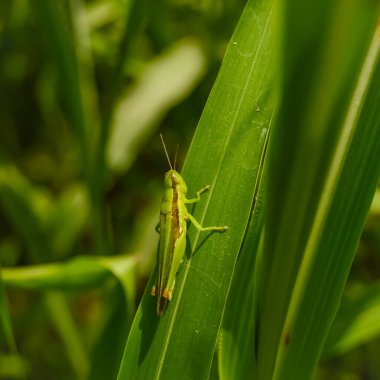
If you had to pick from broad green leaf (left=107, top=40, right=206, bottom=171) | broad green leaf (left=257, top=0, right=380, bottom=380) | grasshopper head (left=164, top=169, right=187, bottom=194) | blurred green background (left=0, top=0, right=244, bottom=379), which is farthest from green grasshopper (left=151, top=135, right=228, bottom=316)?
broad green leaf (left=107, top=40, right=206, bottom=171)

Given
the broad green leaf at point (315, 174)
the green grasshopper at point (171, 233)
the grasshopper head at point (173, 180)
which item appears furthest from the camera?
the grasshopper head at point (173, 180)

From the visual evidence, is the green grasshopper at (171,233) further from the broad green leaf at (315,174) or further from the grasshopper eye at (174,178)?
the broad green leaf at (315,174)

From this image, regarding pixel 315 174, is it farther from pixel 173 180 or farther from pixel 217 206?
pixel 173 180

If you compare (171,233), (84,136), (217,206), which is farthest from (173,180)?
(84,136)

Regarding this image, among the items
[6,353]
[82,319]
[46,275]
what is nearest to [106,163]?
[46,275]

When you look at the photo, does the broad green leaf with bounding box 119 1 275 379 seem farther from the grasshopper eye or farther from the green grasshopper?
the grasshopper eye

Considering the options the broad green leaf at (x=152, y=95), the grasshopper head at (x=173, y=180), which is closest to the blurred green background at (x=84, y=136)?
the broad green leaf at (x=152, y=95)
